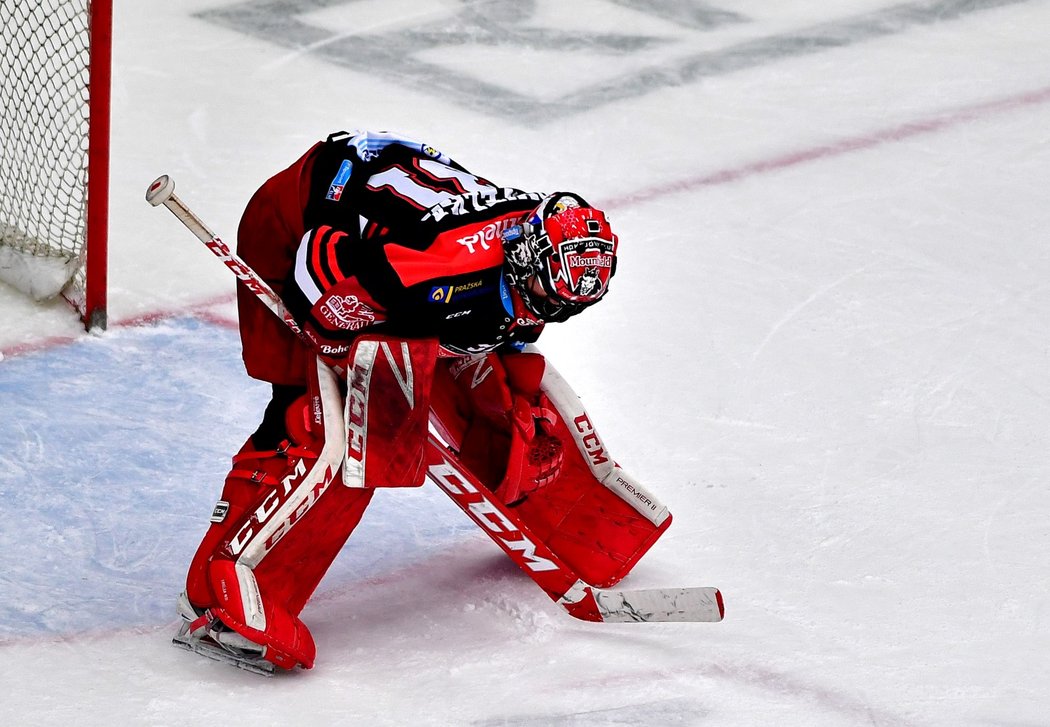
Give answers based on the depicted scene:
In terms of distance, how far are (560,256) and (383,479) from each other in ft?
1.57

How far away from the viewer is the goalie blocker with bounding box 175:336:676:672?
2586 mm

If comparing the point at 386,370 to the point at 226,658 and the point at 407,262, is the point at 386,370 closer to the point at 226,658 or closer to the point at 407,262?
the point at 407,262

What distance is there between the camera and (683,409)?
3.58 m

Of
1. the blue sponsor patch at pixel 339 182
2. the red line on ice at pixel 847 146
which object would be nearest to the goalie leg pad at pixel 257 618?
the blue sponsor patch at pixel 339 182

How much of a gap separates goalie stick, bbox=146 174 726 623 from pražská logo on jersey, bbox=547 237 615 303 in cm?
43

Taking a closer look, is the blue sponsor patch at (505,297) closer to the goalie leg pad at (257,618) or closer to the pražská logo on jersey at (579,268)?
the pražská logo on jersey at (579,268)

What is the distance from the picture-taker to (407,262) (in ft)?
8.23

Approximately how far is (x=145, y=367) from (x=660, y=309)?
1.28 metres

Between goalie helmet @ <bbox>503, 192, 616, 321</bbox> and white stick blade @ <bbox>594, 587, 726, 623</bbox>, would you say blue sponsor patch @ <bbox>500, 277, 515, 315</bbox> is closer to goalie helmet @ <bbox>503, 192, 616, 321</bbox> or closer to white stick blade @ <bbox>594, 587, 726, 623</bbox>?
goalie helmet @ <bbox>503, 192, 616, 321</bbox>

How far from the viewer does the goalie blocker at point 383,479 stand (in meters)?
2.59

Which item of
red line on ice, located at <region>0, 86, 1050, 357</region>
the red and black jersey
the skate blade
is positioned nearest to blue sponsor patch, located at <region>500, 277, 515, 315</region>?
the red and black jersey

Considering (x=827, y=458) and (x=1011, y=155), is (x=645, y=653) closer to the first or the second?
(x=827, y=458)

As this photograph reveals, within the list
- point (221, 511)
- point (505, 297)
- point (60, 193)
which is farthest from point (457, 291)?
point (60, 193)

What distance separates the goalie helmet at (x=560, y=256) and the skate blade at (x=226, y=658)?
731mm
